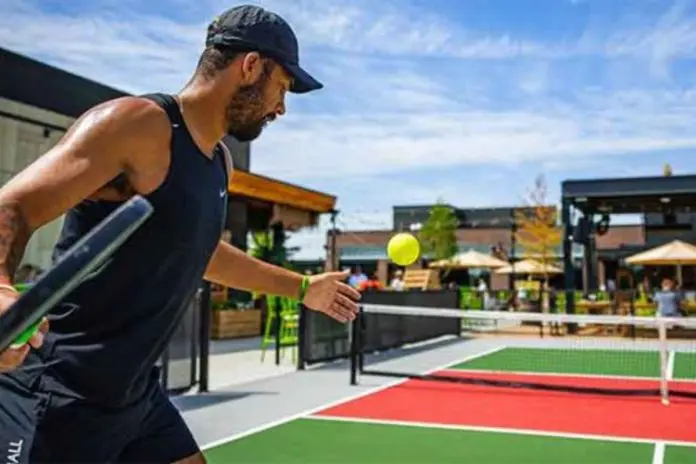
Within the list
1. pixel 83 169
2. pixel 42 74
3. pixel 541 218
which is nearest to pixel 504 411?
pixel 83 169

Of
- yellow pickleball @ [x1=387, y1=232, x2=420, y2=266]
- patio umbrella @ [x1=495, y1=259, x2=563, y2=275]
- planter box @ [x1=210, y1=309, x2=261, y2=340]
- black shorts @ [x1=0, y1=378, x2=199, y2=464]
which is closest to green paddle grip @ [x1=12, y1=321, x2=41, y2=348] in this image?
black shorts @ [x1=0, y1=378, x2=199, y2=464]

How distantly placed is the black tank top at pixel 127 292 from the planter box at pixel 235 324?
43.9 ft

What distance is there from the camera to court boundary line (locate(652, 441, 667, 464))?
5487 millimetres

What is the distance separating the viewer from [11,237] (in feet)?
4.56

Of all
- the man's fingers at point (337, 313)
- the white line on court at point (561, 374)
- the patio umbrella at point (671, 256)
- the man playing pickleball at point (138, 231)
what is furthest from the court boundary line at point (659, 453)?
the patio umbrella at point (671, 256)

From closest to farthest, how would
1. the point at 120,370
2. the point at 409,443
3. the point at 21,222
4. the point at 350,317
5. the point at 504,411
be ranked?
the point at 21,222 → the point at 120,370 → the point at 350,317 → the point at 409,443 → the point at 504,411

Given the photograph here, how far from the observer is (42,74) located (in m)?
10.5

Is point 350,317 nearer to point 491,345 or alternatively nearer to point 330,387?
point 330,387

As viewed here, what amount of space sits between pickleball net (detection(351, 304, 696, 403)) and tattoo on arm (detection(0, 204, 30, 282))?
736 centimetres

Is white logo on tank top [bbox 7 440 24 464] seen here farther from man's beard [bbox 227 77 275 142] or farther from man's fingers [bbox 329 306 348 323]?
man's fingers [bbox 329 306 348 323]

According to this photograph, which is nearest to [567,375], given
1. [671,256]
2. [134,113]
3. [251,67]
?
[251,67]

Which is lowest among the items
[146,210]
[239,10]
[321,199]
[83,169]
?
[146,210]

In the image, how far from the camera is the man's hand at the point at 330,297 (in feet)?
8.80

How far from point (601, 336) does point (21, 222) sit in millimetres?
18254
